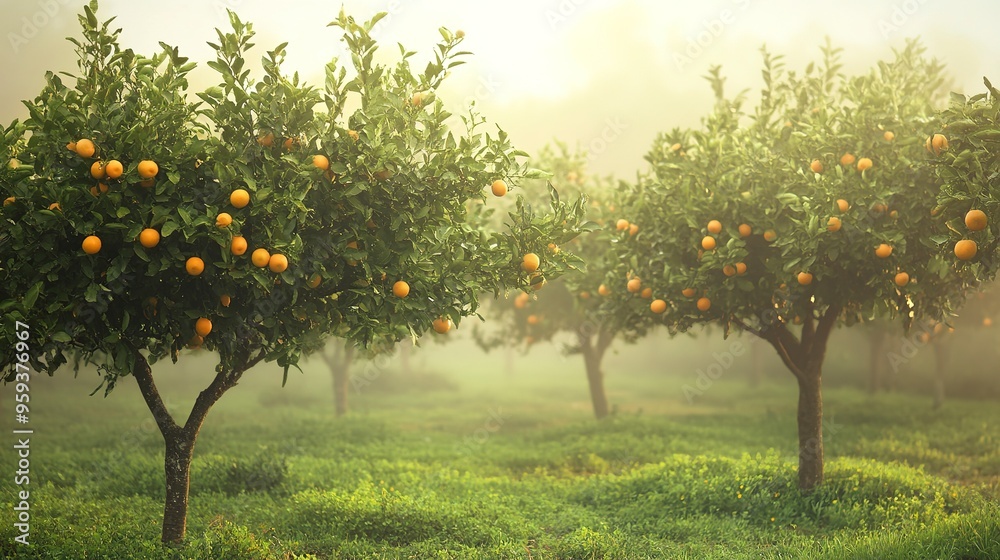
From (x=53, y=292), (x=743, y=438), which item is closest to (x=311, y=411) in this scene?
(x=743, y=438)

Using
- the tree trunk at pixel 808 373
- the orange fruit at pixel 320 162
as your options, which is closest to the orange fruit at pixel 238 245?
the orange fruit at pixel 320 162

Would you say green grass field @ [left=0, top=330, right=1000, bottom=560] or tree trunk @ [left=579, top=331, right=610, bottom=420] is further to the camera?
tree trunk @ [left=579, top=331, right=610, bottom=420]

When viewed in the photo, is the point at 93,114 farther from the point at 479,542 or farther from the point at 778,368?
the point at 778,368

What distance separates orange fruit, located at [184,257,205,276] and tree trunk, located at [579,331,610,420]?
56.6 feet

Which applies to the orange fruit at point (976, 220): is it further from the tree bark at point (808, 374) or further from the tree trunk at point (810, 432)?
the tree trunk at point (810, 432)

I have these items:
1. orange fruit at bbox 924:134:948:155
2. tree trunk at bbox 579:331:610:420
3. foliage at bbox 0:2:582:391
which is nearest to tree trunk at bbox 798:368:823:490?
orange fruit at bbox 924:134:948:155

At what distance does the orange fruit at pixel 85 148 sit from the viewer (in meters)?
7.00

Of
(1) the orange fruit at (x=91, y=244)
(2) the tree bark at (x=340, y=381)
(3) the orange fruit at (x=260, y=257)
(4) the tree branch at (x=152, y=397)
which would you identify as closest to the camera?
(1) the orange fruit at (x=91, y=244)

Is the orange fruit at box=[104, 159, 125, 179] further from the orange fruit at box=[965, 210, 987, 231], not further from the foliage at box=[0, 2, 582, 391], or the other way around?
the orange fruit at box=[965, 210, 987, 231]

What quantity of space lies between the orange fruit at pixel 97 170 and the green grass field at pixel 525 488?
4.57m

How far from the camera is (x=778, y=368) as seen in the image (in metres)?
40.2

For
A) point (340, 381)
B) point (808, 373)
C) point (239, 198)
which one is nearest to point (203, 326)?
point (239, 198)

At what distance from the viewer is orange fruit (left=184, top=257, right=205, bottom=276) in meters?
7.11

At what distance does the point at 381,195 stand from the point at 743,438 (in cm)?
1469
